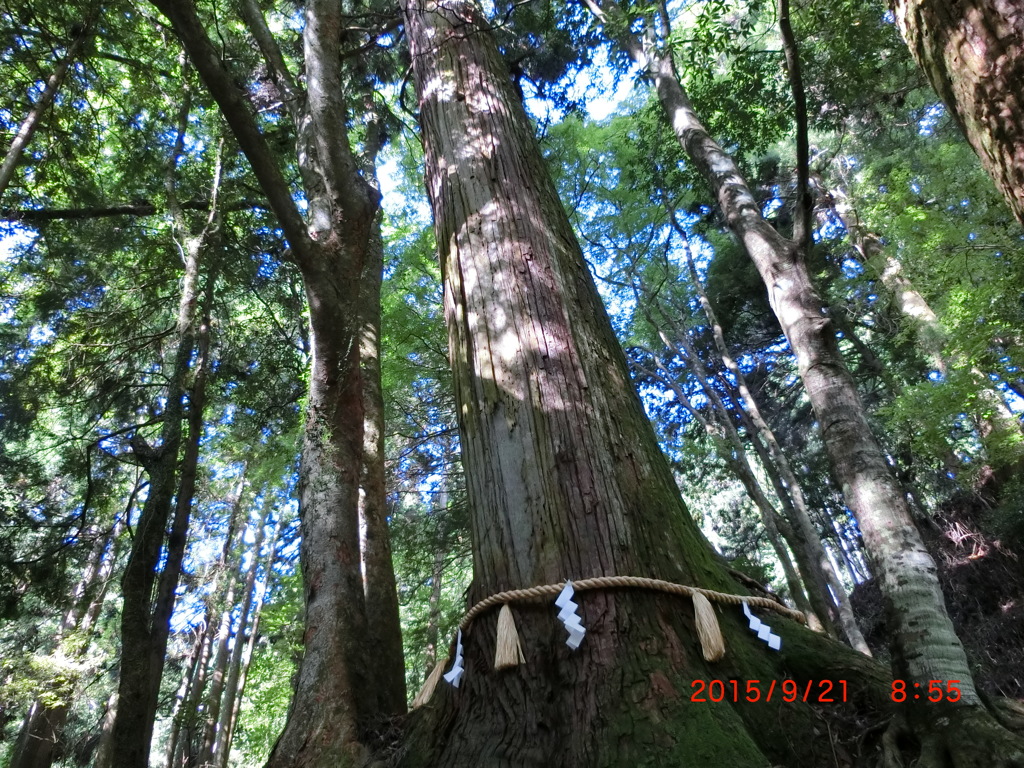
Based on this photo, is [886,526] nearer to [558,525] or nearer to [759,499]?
[558,525]

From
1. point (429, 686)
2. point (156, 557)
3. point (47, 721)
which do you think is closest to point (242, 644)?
point (47, 721)

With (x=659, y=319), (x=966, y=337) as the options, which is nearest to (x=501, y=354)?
(x=966, y=337)

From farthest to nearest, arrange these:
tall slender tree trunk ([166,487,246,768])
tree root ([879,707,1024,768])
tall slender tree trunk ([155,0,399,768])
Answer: tall slender tree trunk ([166,487,246,768])
tall slender tree trunk ([155,0,399,768])
tree root ([879,707,1024,768])

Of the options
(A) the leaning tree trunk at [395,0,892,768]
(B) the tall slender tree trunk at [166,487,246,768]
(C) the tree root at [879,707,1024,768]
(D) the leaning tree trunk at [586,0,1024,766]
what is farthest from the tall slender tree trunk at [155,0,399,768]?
(B) the tall slender tree trunk at [166,487,246,768]

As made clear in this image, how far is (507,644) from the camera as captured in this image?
1.67 m

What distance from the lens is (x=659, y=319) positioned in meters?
15.1

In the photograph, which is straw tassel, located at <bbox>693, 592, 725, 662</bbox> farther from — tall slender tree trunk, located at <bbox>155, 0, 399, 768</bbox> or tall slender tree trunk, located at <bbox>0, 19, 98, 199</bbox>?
tall slender tree trunk, located at <bbox>0, 19, 98, 199</bbox>

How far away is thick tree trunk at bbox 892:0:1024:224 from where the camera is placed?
117 centimetres

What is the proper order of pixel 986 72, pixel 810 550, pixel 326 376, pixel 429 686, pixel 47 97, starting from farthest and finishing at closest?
pixel 810 550 < pixel 47 97 < pixel 326 376 < pixel 429 686 < pixel 986 72

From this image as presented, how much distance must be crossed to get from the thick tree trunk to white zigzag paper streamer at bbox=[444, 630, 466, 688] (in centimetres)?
188

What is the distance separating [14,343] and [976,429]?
15.4 metres

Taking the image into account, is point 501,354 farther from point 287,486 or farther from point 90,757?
point 90,757

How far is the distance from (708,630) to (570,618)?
16.2 inches

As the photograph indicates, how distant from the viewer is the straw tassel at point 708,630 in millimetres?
1606
